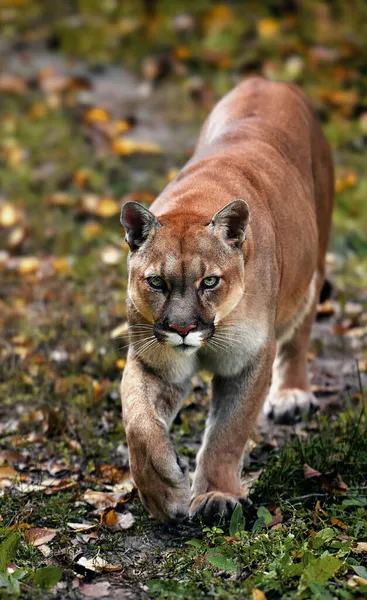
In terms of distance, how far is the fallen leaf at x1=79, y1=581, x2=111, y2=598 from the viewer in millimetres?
3877

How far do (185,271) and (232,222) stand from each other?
32cm

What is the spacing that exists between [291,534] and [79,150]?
5.75 metres

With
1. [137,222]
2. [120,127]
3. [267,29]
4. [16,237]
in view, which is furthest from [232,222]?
[267,29]

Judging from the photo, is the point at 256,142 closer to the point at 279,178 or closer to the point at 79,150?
the point at 279,178

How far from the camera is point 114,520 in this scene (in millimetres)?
4613

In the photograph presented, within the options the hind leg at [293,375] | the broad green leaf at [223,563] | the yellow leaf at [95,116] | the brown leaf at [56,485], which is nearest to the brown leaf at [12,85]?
the yellow leaf at [95,116]

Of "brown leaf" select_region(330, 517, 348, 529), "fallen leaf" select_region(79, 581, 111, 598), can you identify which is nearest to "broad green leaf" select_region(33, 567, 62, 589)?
"fallen leaf" select_region(79, 581, 111, 598)

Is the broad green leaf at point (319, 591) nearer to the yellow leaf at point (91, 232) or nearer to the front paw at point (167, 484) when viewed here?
the front paw at point (167, 484)

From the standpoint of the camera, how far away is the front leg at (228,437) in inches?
178

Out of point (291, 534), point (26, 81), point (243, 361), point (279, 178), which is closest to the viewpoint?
point (291, 534)

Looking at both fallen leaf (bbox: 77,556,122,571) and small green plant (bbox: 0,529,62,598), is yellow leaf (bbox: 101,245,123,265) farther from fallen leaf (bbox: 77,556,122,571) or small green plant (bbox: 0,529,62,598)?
small green plant (bbox: 0,529,62,598)

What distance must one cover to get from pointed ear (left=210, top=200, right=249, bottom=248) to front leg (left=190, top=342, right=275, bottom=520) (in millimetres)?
542

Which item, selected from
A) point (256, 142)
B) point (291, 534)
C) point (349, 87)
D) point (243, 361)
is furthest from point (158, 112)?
point (291, 534)

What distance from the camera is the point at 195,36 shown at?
435 inches
